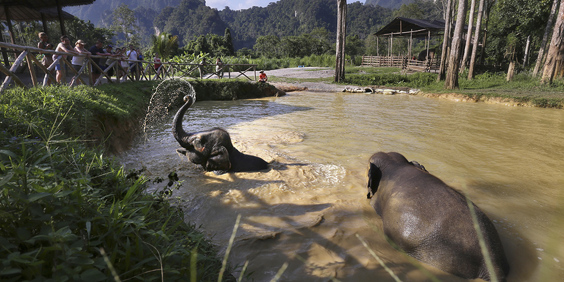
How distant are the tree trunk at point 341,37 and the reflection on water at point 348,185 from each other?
486 inches

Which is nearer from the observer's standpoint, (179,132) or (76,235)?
(76,235)

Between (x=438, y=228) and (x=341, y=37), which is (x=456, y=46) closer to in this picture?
(x=341, y=37)

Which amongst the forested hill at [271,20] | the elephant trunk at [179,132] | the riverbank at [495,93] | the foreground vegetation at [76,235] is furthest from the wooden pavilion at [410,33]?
the forested hill at [271,20]

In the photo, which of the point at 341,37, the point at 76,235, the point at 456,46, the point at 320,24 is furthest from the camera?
the point at 320,24

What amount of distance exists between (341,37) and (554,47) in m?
11.4

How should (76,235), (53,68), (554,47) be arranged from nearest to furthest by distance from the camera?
(76,235)
(53,68)
(554,47)

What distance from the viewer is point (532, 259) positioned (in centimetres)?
284

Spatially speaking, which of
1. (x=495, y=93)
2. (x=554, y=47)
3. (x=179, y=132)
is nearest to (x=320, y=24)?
(x=554, y=47)

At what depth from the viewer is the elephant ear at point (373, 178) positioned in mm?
3672

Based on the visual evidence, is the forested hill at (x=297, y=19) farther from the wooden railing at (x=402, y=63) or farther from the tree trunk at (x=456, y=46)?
the tree trunk at (x=456, y=46)

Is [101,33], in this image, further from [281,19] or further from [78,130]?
[281,19]

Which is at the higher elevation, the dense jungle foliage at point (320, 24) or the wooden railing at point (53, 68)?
the dense jungle foliage at point (320, 24)

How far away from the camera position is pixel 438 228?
261 centimetres

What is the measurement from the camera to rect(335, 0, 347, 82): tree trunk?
785 inches
